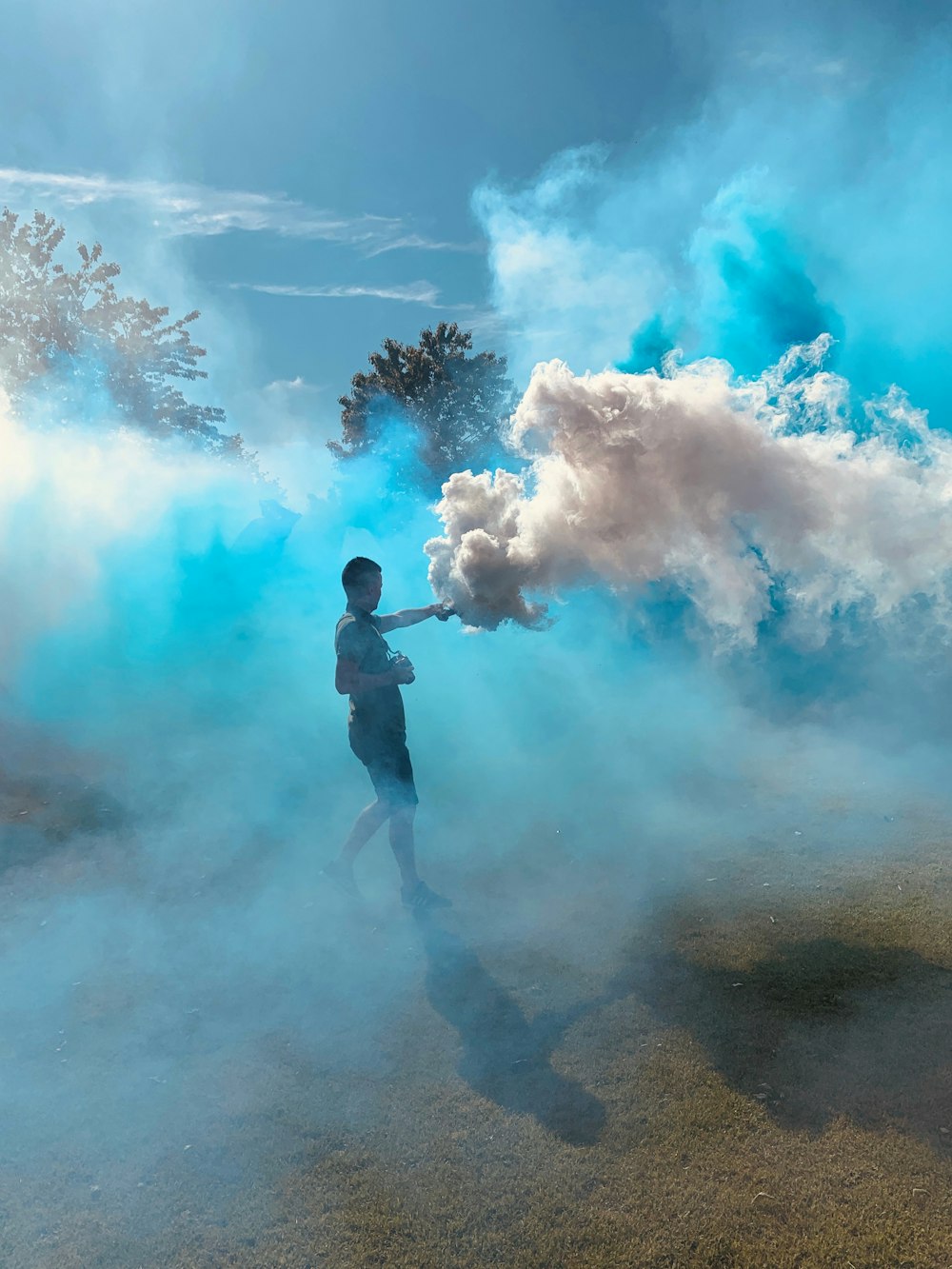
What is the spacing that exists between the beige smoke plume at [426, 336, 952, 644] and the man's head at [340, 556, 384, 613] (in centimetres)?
60

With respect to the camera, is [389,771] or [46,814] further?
[46,814]

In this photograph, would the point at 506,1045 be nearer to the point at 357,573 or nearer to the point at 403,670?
the point at 403,670

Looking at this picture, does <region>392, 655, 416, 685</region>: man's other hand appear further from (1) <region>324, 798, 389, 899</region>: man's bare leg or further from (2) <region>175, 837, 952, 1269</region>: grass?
(2) <region>175, 837, 952, 1269</region>: grass

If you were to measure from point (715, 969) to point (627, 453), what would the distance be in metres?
3.05

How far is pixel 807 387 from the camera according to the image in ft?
23.9

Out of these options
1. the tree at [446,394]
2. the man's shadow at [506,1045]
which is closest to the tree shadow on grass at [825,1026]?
the man's shadow at [506,1045]

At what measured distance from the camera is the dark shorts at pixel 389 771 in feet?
16.2

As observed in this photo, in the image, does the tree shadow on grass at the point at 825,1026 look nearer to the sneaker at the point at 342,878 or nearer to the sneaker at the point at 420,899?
the sneaker at the point at 420,899

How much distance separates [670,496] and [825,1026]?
316 centimetres

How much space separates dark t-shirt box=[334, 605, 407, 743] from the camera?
4887 mm

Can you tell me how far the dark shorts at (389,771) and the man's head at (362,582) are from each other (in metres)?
0.88

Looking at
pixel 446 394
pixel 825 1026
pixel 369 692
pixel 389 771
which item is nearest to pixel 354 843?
pixel 389 771

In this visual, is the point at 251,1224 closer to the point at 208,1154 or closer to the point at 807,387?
the point at 208,1154

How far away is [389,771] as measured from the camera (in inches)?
195
